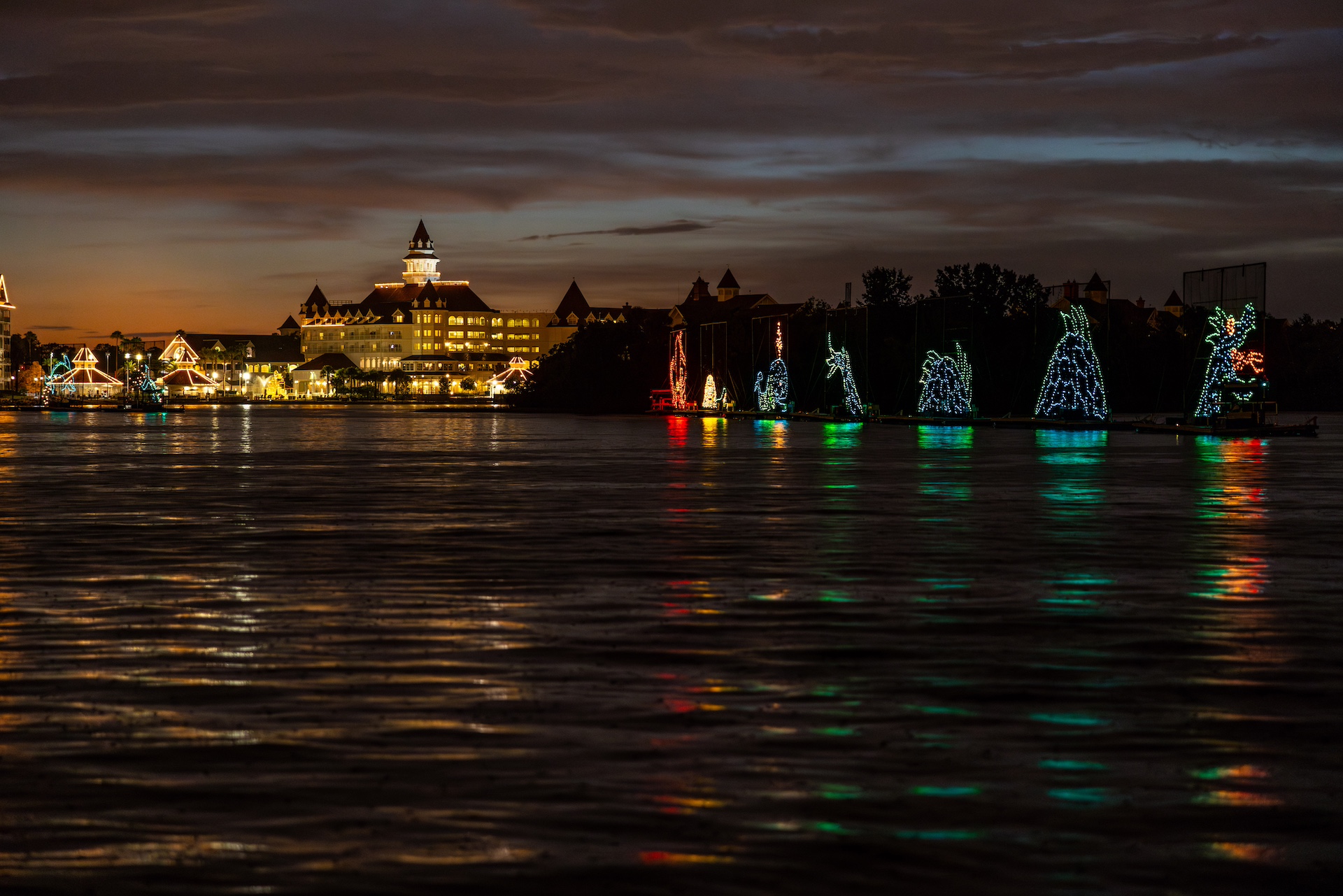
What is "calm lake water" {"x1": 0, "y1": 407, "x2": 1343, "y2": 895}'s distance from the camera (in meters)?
6.38

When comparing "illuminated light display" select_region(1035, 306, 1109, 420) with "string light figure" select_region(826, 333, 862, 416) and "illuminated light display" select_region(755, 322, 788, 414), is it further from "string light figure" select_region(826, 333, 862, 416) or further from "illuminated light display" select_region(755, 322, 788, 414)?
"illuminated light display" select_region(755, 322, 788, 414)

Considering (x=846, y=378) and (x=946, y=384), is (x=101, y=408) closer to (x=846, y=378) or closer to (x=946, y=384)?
(x=846, y=378)

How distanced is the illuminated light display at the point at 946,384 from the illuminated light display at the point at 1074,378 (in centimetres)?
772

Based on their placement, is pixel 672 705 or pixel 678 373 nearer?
pixel 672 705

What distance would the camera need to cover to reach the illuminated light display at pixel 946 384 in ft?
289

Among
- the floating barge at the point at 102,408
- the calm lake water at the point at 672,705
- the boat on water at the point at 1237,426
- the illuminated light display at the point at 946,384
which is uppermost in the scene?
the illuminated light display at the point at 946,384

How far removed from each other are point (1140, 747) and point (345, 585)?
9.08 meters

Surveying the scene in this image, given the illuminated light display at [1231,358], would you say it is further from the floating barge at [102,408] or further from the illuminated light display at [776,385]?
the floating barge at [102,408]

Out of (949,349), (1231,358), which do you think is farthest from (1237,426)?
(949,349)

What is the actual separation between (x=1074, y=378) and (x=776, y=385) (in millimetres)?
34016

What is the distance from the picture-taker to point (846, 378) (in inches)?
3952

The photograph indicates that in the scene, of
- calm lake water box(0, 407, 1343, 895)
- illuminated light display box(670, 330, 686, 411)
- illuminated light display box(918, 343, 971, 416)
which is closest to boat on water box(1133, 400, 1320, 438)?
illuminated light display box(918, 343, 971, 416)

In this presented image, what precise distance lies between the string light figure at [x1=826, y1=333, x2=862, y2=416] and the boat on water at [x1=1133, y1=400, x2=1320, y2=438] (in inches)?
1211

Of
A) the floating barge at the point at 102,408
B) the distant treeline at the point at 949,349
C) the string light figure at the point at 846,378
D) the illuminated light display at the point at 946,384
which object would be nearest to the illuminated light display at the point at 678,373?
the distant treeline at the point at 949,349
